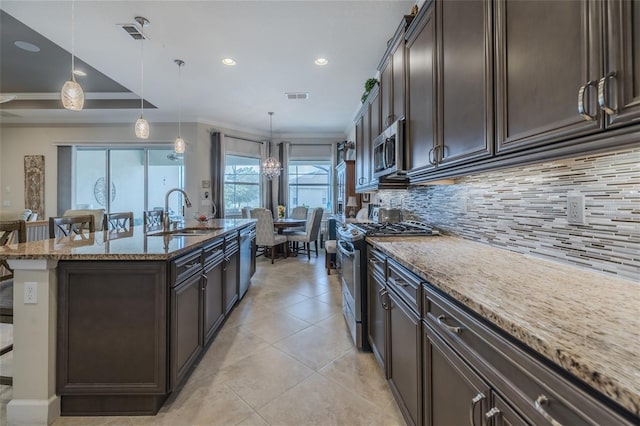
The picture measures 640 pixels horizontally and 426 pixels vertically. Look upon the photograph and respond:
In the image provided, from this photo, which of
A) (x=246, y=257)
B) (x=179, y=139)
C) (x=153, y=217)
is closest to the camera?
(x=246, y=257)

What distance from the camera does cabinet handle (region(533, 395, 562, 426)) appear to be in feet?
1.81

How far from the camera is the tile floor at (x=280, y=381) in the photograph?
1552 millimetres

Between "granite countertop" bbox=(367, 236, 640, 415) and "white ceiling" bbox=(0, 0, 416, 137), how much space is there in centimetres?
241

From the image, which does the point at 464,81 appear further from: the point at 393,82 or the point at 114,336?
the point at 114,336

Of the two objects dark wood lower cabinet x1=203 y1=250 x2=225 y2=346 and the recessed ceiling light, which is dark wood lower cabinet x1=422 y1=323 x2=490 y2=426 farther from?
the recessed ceiling light

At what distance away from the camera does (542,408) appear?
58cm

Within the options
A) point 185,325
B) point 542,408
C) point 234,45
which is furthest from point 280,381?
point 234,45

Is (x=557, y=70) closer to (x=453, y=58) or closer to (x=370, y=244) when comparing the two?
(x=453, y=58)

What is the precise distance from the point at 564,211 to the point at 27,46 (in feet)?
17.4

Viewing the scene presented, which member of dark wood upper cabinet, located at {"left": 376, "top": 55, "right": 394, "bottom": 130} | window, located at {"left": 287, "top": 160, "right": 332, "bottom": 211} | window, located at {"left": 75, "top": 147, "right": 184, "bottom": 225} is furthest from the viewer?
window, located at {"left": 287, "top": 160, "right": 332, "bottom": 211}

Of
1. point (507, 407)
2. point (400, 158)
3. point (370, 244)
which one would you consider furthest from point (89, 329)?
point (400, 158)

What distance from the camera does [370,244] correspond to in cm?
205

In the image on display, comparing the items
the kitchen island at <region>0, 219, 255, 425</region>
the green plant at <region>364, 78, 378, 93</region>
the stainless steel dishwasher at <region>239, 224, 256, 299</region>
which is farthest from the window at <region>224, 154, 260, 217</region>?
the kitchen island at <region>0, 219, 255, 425</region>

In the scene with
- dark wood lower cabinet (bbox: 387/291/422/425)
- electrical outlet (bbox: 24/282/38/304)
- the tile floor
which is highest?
electrical outlet (bbox: 24/282/38/304)
